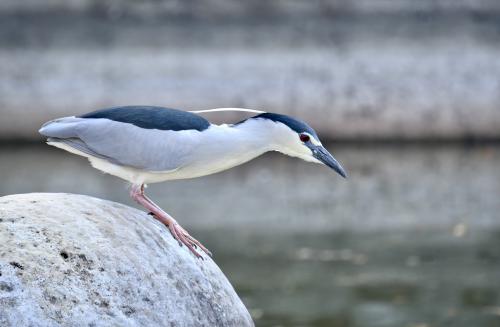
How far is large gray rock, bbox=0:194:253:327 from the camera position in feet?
11.7

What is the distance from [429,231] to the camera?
28.4 ft

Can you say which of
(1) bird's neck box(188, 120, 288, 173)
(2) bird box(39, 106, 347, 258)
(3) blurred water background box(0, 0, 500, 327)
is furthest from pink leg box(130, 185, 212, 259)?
(3) blurred water background box(0, 0, 500, 327)

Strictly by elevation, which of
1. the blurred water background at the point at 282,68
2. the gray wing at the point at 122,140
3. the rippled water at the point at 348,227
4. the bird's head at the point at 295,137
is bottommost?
the rippled water at the point at 348,227

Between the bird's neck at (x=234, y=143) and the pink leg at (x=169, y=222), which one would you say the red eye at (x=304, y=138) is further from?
the pink leg at (x=169, y=222)

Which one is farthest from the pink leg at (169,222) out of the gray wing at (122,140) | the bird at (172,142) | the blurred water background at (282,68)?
the blurred water background at (282,68)

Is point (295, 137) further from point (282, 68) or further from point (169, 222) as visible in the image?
point (282, 68)

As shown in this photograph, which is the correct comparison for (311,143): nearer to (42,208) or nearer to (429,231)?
(42,208)

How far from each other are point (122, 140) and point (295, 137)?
2.17 ft

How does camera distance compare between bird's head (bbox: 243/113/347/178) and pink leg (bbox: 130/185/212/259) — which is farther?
pink leg (bbox: 130/185/212/259)

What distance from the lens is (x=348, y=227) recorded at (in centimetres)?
877

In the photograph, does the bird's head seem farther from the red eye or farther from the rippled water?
the rippled water

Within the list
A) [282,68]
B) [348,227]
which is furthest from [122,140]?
[282,68]

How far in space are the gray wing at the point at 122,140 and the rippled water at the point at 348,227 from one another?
234 cm

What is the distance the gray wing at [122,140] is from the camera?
4.04 meters
